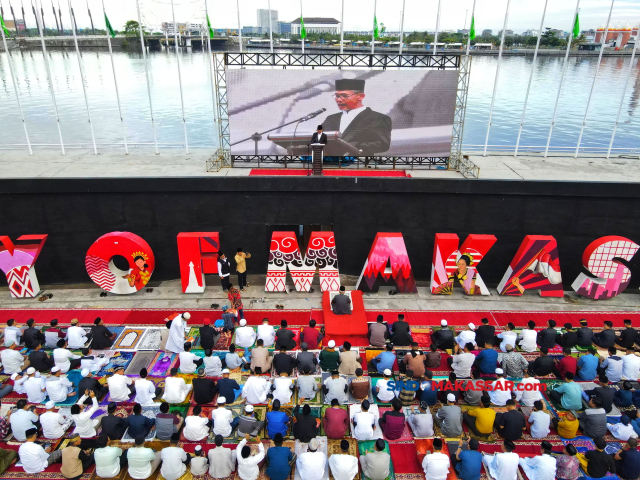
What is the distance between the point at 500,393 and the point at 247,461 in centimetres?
610

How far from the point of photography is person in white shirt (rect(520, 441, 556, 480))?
8.21 metres

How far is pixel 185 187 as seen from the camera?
49.6 ft

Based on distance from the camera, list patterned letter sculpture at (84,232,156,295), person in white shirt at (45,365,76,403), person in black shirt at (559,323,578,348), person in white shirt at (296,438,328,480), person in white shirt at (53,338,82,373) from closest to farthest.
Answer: person in white shirt at (296,438,328,480), person in white shirt at (45,365,76,403), person in white shirt at (53,338,82,373), person in black shirt at (559,323,578,348), patterned letter sculpture at (84,232,156,295)

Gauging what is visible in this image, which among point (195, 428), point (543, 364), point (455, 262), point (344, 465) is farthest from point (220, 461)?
point (455, 262)

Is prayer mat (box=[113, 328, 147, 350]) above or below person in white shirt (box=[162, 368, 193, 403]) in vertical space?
below

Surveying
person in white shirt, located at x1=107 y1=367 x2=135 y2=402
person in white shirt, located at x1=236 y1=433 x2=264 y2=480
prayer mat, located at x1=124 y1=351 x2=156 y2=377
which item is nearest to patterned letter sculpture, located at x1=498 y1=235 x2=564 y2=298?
person in white shirt, located at x1=236 y1=433 x2=264 y2=480

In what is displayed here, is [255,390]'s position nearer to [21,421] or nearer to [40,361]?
[21,421]

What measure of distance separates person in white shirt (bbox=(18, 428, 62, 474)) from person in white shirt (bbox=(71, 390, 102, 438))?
559 millimetres

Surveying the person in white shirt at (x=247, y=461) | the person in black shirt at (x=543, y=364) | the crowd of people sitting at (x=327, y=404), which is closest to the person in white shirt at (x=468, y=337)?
the crowd of people sitting at (x=327, y=404)

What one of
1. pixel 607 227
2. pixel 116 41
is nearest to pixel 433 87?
pixel 607 227

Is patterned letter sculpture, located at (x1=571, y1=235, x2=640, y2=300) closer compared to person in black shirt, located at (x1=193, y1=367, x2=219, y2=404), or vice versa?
person in black shirt, located at (x1=193, y1=367, x2=219, y2=404)

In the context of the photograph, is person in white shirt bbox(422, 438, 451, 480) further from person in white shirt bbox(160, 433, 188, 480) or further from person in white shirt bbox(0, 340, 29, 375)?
person in white shirt bbox(0, 340, 29, 375)

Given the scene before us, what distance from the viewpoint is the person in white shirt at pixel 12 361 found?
10724 millimetres

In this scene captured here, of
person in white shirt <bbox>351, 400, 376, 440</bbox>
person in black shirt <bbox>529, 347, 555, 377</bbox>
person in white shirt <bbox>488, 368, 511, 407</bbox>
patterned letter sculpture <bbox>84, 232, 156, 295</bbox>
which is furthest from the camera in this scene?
patterned letter sculpture <bbox>84, 232, 156, 295</bbox>
